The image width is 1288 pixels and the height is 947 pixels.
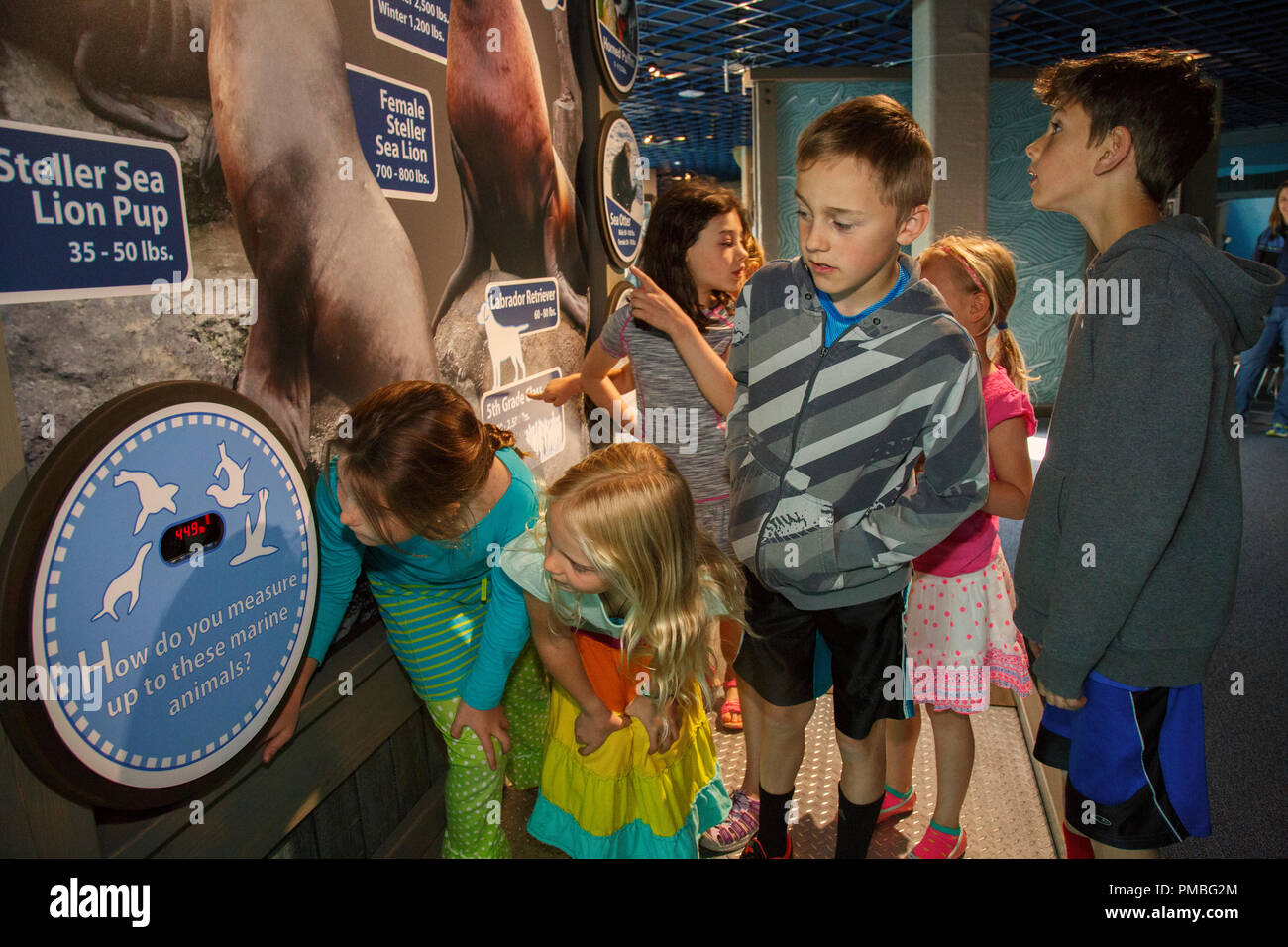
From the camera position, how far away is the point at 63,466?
0.99 metres

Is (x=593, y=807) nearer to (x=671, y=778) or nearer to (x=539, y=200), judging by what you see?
(x=671, y=778)

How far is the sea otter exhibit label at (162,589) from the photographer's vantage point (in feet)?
3.30

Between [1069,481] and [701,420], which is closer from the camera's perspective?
[1069,481]

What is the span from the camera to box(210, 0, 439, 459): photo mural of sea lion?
131cm

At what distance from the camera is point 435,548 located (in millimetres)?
1676

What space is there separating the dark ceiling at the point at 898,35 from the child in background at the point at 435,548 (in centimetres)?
597

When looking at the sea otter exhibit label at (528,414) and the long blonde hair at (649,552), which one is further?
the sea otter exhibit label at (528,414)

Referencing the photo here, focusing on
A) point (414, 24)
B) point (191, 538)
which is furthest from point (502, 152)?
point (191, 538)

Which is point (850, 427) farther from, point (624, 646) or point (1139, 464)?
point (624, 646)

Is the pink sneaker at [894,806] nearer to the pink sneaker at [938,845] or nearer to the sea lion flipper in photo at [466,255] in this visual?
the pink sneaker at [938,845]

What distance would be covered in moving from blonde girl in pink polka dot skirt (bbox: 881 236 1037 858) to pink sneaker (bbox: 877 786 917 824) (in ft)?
0.61

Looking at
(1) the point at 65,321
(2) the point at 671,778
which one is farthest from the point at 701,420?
(1) the point at 65,321

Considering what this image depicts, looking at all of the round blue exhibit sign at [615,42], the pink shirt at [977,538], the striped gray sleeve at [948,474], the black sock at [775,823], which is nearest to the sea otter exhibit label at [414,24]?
the round blue exhibit sign at [615,42]
